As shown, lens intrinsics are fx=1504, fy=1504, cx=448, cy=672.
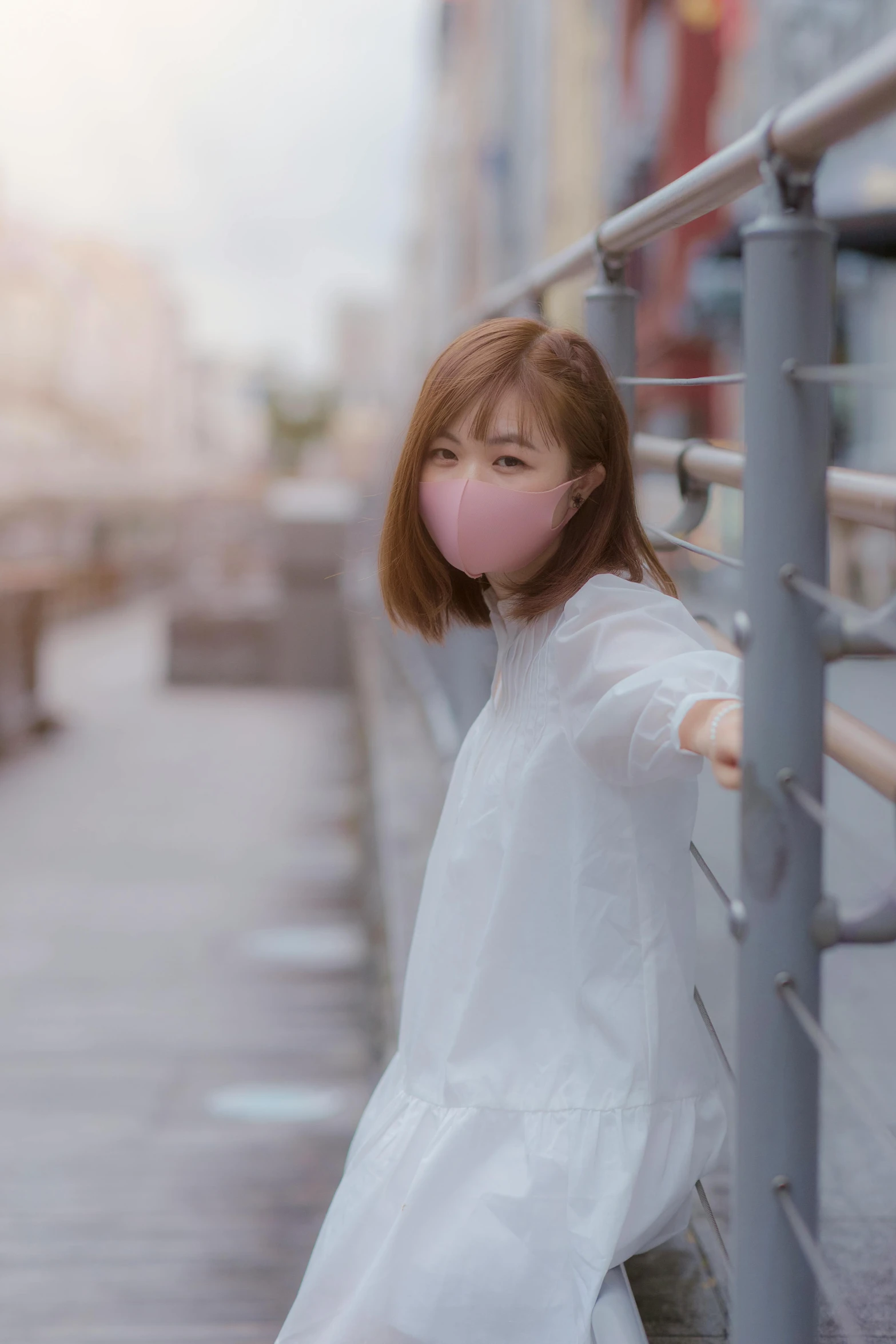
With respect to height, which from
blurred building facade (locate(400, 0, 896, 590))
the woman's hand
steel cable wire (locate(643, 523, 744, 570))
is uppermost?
blurred building facade (locate(400, 0, 896, 590))

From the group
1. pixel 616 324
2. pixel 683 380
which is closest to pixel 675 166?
pixel 616 324

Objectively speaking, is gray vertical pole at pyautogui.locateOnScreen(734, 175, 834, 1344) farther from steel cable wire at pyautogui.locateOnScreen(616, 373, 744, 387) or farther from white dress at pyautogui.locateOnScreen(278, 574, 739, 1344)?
white dress at pyautogui.locateOnScreen(278, 574, 739, 1344)

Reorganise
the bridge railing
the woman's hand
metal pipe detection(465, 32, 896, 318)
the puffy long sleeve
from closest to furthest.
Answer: metal pipe detection(465, 32, 896, 318) < the bridge railing < the woman's hand < the puffy long sleeve

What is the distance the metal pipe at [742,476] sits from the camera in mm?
964

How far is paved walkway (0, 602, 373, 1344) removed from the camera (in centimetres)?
249

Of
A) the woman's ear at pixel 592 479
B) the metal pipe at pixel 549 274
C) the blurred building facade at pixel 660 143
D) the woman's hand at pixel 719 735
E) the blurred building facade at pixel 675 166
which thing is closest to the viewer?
the woman's hand at pixel 719 735

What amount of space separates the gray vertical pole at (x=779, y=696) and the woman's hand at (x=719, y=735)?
0.05 m

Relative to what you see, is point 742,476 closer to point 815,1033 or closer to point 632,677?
point 632,677

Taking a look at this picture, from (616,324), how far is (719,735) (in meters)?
0.90

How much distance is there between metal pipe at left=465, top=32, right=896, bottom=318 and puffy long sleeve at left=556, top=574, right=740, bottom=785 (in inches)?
14.1

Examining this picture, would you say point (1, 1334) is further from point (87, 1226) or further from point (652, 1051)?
point (652, 1051)

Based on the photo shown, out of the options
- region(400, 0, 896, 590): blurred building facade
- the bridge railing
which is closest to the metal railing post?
region(400, 0, 896, 590): blurred building facade

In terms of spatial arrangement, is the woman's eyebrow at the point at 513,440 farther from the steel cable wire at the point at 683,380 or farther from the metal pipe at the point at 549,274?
the metal pipe at the point at 549,274

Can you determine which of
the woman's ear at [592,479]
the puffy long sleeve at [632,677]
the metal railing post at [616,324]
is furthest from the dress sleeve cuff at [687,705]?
the metal railing post at [616,324]
